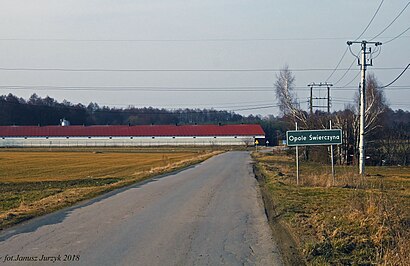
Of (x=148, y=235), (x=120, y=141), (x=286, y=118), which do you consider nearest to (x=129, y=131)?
(x=120, y=141)

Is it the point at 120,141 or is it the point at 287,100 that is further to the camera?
the point at 120,141

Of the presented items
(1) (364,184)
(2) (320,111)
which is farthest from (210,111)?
(1) (364,184)

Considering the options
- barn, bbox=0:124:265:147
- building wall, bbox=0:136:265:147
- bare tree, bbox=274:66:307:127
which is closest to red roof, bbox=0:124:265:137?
barn, bbox=0:124:265:147

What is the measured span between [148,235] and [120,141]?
110489 mm

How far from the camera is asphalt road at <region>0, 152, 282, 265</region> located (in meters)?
8.22

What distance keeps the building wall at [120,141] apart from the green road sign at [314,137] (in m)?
93.0

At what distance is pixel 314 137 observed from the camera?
23125mm

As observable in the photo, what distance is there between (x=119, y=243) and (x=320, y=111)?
62491 mm

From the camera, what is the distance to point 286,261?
8281 mm

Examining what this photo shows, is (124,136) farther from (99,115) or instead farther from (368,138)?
(368,138)

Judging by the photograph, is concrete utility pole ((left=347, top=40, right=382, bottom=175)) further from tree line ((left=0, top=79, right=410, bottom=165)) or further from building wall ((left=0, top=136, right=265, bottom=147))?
building wall ((left=0, top=136, right=265, bottom=147))

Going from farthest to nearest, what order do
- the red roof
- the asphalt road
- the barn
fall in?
the red roof
the barn
the asphalt road

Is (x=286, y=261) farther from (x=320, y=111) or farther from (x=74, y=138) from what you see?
(x=74, y=138)

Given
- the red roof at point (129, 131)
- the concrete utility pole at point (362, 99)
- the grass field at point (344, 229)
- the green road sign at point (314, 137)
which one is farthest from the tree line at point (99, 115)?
the grass field at point (344, 229)
